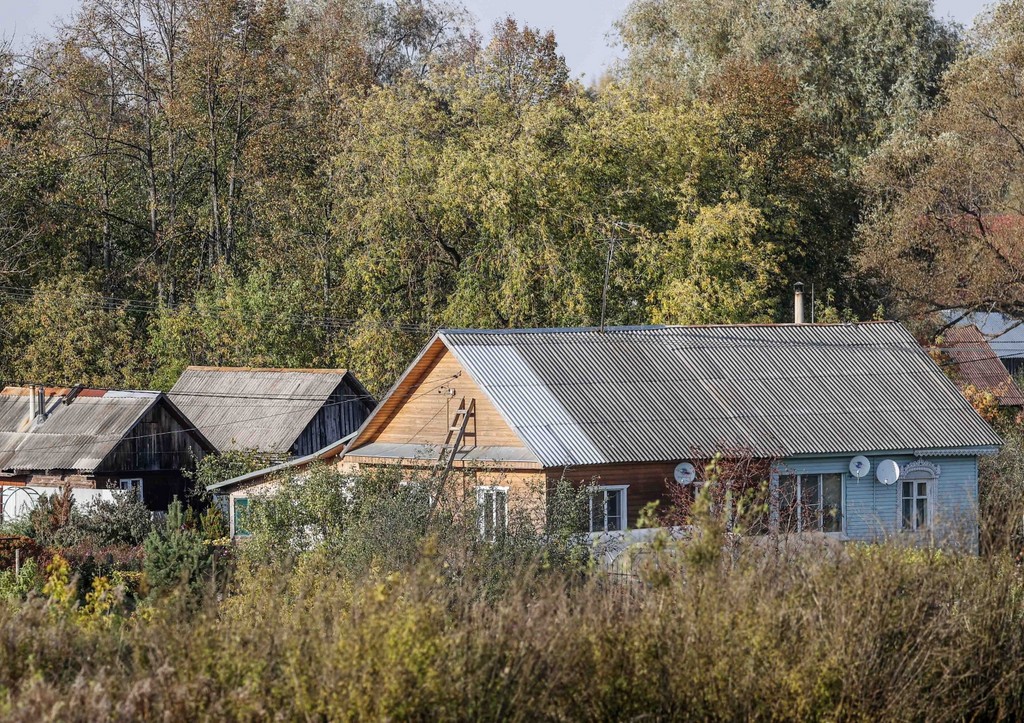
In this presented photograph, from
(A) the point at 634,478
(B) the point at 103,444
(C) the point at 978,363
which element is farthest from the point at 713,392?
(C) the point at 978,363

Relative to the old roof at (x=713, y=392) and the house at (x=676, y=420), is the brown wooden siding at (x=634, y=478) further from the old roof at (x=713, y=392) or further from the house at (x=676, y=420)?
the old roof at (x=713, y=392)

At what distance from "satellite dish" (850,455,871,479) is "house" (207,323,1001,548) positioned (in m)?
0.04

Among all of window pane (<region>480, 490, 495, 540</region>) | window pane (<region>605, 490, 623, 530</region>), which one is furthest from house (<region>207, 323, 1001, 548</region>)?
window pane (<region>480, 490, 495, 540</region>)

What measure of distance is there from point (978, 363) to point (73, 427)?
24378 millimetres

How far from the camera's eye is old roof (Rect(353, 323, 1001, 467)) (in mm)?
23594

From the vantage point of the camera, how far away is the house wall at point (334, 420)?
113 feet

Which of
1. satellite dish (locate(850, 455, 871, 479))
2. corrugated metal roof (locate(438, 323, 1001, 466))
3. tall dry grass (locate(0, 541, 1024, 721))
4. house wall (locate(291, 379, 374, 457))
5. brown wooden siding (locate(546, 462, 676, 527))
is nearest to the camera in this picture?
tall dry grass (locate(0, 541, 1024, 721))

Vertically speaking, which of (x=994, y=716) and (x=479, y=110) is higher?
(x=479, y=110)

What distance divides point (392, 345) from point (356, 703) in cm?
2964

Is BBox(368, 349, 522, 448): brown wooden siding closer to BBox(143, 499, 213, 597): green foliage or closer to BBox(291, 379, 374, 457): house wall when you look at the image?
BBox(143, 499, 213, 597): green foliage

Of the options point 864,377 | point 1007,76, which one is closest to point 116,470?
point 864,377

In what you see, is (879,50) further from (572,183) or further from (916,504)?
(916,504)

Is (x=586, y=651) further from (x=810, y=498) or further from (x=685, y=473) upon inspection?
(x=810, y=498)

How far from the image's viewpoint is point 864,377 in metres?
26.7
